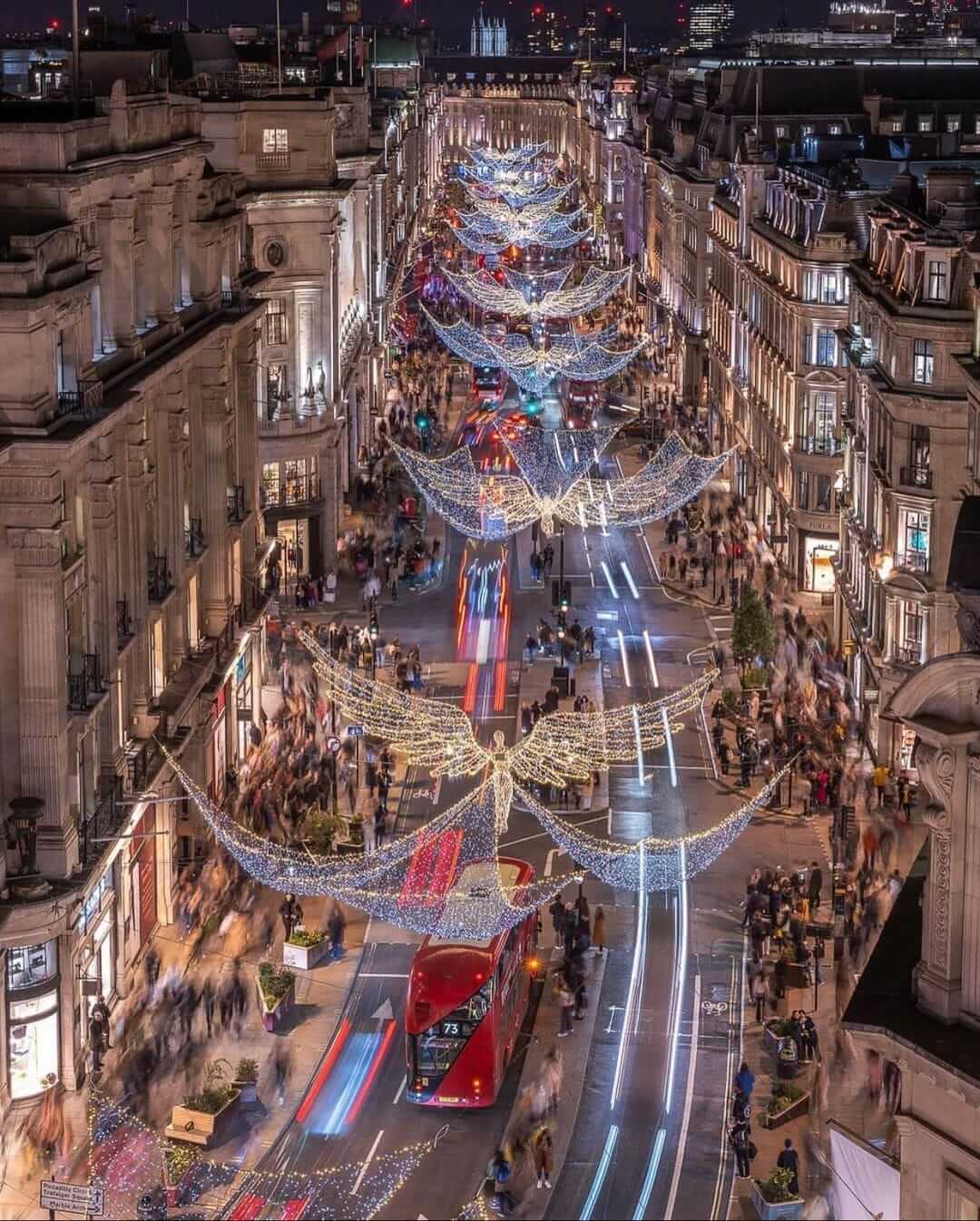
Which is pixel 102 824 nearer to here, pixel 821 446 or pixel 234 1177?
pixel 234 1177

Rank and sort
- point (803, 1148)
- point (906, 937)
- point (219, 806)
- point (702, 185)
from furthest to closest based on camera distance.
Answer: point (702, 185)
point (219, 806)
point (803, 1148)
point (906, 937)

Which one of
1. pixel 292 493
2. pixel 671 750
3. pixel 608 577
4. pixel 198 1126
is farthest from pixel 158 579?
pixel 608 577

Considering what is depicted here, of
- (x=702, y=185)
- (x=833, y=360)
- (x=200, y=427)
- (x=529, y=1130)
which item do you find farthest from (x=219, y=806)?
(x=702, y=185)

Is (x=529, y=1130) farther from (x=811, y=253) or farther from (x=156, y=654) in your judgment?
(x=811, y=253)

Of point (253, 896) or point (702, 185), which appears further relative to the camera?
point (702, 185)

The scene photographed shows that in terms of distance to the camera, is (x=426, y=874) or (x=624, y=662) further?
(x=624, y=662)

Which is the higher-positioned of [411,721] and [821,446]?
[821,446]

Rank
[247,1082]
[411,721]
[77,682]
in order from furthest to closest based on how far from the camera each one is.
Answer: [411,721], [77,682], [247,1082]
